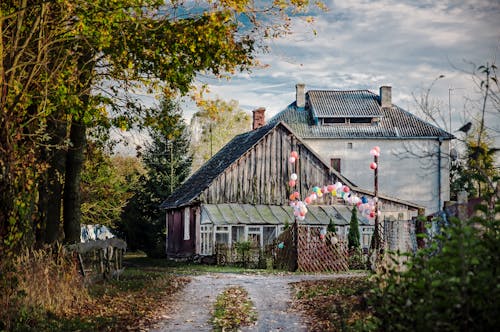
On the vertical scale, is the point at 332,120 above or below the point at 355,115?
below

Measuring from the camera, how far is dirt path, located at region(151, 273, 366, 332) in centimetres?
1184

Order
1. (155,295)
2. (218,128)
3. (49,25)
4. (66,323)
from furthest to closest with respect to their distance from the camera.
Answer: (218,128), (155,295), (49,25), (66,323)

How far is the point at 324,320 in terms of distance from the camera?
12.1 m

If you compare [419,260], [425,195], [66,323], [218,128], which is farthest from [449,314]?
[218,128]

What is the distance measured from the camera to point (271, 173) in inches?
1550

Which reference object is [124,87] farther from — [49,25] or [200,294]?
[200,294]

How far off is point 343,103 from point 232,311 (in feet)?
137

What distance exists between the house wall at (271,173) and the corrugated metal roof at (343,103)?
13.4 m

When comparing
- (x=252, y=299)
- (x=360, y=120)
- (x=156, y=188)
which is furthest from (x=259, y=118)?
(x=252, y=299)

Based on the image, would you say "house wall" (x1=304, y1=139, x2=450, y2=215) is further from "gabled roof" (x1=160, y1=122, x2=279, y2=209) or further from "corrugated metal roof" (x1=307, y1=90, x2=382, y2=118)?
"gabled roof" (x1=160, y1=122, x2=279, y2=209)

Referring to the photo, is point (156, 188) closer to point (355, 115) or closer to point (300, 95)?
point (300, 95)

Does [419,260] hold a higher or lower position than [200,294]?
higher

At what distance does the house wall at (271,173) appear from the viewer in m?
38.4

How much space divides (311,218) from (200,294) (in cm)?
2083
